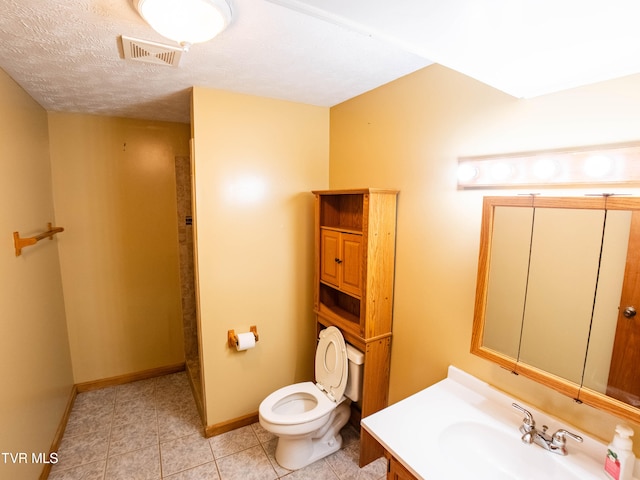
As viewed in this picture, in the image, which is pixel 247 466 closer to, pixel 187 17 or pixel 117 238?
pixel 117 238

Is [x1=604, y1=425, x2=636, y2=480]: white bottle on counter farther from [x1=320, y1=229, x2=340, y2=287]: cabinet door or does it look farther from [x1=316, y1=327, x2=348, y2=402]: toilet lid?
[x1=320, y1=229, x2=340, y2=287]: cabinet door

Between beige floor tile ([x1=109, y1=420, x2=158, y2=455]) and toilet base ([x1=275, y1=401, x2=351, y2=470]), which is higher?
toilet base ([x1=275, y1=401, x2=351, y2=470])

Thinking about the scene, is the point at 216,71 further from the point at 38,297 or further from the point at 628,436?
the point at 628,436

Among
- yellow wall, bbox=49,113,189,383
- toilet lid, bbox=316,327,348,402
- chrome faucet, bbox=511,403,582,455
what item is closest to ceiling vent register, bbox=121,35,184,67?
yellow wall, bbox=49,113,189,383

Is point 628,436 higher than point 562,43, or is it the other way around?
point 562,43

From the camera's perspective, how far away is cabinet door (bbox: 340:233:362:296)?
6.43 feet

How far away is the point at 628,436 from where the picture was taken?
99cm

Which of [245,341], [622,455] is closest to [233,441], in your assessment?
[245,341]

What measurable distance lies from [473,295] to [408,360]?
2.10 ft

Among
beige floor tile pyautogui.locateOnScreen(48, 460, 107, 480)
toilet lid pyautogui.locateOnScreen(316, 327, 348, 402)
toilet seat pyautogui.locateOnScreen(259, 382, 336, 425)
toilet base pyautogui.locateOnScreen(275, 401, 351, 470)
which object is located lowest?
beige floor tile pyautogui.locateOnScreen(48, 460, 107, 480)

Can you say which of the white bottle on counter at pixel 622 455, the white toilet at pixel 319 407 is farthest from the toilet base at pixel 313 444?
the white bottle on counter at pixel 622 455

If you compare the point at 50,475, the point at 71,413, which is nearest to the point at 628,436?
the point at 50,475

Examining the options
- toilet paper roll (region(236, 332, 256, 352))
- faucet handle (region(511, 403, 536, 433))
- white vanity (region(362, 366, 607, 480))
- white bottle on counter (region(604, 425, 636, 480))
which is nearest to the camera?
white bottle on counter (region(604, 425, 636, 480))

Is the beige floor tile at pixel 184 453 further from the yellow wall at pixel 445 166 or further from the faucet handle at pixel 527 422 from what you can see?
the faucet handle at pixel 527 422
